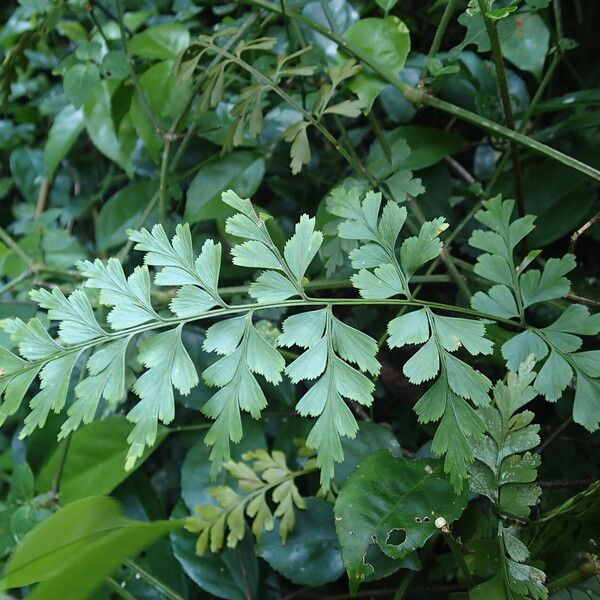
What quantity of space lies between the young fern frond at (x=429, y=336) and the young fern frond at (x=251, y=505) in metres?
0.21

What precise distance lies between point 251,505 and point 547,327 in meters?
0.35

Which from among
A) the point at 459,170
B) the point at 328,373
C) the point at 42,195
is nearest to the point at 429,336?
the point at 328,373

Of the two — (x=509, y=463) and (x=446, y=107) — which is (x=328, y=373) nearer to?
(x=509, y=463)

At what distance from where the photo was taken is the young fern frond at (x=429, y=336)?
19.4 inches

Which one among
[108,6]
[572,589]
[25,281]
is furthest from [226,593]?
[108,6]

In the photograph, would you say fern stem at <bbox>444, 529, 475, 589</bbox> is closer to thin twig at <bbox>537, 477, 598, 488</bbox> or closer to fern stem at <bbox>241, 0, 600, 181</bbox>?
thin twig at <bbox>537, 477, 598, 488</bbox>

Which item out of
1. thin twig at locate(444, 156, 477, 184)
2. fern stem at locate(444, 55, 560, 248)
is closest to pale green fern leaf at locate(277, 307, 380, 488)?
fern stem at locate(444, 55, 560, 248)

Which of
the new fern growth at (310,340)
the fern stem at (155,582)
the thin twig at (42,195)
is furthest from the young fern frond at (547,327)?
the thin twig at (42,195)

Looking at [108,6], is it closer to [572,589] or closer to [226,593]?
[226,593]

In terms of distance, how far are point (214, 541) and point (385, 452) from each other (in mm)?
215

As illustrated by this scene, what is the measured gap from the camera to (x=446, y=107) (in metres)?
0.63

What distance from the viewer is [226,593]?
661 millimetres

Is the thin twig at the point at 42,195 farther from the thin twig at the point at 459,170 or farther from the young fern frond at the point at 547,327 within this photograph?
the young fern frond at the point at 547,327

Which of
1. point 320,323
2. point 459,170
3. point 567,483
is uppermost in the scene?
point 320,323
